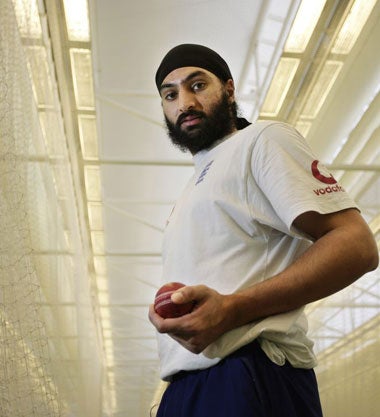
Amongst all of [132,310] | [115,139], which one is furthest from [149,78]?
[132,310]

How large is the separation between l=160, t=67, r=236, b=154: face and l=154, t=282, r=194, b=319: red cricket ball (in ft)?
1.83

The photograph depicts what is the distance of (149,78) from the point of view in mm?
5469

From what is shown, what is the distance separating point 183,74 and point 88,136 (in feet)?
15.1

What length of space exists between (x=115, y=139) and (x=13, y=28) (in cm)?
413

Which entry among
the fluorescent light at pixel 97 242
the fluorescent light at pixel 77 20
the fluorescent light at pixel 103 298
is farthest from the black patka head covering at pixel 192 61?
the fluorescent light at pixel 103 298

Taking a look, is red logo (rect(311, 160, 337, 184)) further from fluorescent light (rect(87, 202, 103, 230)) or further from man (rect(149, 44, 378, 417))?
fluorescent light (rect(87, 202, 103, 230))

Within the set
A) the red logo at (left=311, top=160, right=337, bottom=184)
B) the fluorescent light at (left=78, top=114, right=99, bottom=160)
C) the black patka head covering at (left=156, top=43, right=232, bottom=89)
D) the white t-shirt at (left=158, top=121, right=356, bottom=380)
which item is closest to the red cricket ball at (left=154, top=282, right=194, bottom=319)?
Result: the white t-shirt at (left=158, top=121, right=356, bottom=380)

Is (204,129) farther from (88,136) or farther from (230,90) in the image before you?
(88,136)

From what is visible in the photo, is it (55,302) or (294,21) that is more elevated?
(294,21)

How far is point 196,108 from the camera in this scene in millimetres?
1572

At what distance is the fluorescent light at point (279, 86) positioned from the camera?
5.06m

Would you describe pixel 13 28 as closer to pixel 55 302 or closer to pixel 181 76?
pixel 181 76

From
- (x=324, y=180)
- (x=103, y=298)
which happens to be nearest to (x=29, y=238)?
(x=324, y=180)

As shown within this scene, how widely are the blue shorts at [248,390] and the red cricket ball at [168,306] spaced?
18 centimetres
